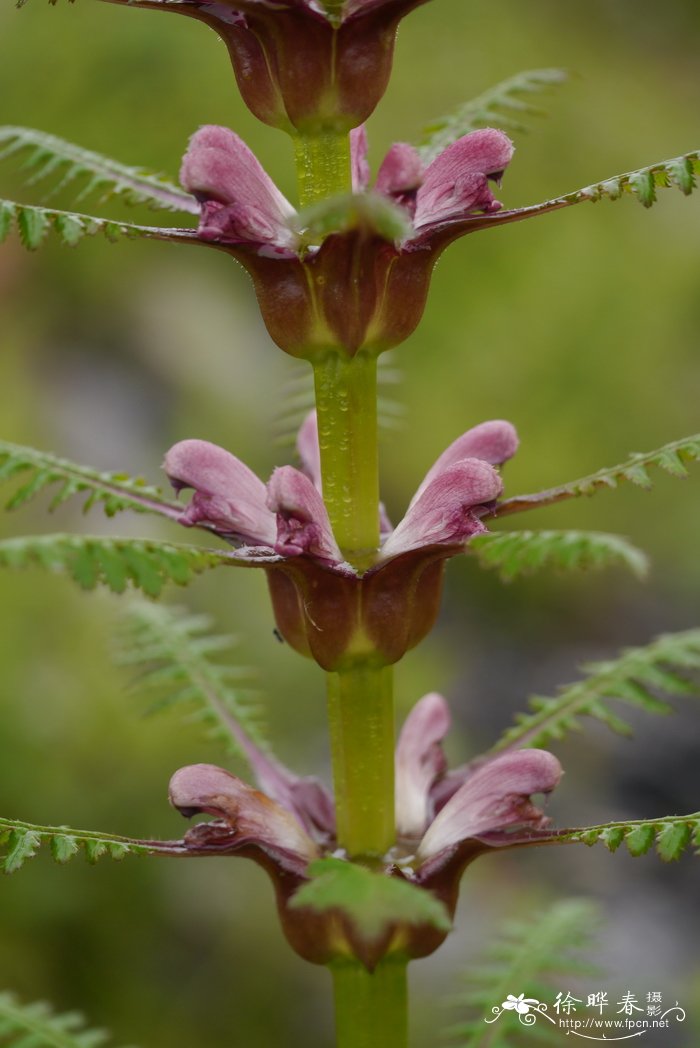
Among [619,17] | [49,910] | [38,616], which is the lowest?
[49,910]

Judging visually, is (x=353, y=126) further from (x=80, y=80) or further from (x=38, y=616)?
(x=80, y=80)

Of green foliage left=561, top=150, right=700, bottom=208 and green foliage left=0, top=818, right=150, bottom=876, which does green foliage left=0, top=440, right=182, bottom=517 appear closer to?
green foliage left=0, top=818, right=150, bottom=876

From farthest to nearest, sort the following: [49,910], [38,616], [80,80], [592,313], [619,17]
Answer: [619,17], [80,80], [592,313], [38,616], [49,910]

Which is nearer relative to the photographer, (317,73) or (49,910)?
(317,73)

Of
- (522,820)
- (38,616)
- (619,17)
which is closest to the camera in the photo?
(522,820)

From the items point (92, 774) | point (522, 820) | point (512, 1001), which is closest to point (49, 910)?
point (92, 774)

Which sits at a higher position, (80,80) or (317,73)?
(80,80)
